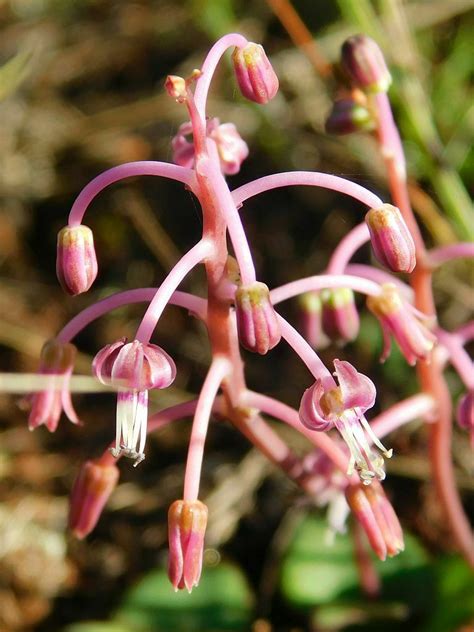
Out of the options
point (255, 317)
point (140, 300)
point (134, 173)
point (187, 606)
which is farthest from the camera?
point (187, 606)

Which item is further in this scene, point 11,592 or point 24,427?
point 24,427

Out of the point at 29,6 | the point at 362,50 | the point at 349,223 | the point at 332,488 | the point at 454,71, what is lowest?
the point at 332,488

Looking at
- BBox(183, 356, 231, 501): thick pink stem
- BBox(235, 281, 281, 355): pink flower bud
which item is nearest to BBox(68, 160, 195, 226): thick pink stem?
BBox(235, 281, 281, 355): pink flower bud

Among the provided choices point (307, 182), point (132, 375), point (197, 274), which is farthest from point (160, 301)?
point (197, 274)

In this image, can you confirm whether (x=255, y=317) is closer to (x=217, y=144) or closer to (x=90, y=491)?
(x=217, y=144)

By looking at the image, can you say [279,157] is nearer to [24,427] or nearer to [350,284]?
[24,427]

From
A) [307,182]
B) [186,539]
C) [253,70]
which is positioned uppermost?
[253,70]

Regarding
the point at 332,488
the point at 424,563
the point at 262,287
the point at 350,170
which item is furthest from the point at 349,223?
the point at 262,287

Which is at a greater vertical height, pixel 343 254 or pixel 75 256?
pixel 343 254
